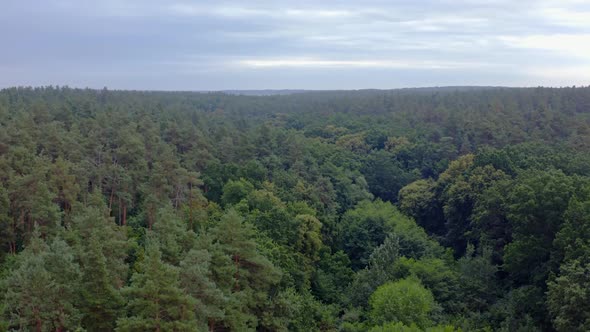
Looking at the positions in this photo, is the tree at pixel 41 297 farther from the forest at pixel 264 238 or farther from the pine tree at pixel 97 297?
the pine tree at pixel 97 297

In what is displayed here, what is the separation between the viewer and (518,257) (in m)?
33.3

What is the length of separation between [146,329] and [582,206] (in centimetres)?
2431

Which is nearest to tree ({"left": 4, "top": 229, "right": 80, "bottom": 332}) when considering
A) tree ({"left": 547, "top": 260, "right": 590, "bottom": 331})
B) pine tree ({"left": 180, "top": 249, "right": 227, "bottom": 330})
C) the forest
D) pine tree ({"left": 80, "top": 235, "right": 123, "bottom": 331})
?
the forest

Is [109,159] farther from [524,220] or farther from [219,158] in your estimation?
[524,220]

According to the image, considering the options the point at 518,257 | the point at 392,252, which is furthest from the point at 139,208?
the point at 518,257

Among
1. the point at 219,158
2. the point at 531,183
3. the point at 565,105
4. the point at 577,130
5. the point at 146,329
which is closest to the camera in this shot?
the point at 146,329

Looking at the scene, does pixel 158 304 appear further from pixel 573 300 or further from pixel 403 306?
pixel 573 300

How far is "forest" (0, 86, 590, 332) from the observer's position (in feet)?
72.2

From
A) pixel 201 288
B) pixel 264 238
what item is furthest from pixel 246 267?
pixel 264 238

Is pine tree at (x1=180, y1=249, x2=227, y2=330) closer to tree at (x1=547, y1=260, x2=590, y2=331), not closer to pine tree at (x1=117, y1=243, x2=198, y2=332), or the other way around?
pine tree at (x1=117, y1=243, x2=198, y2=332)

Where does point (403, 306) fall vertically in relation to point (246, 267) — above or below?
below

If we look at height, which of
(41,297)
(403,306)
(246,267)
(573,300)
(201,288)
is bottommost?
(403,306)

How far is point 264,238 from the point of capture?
35.7m

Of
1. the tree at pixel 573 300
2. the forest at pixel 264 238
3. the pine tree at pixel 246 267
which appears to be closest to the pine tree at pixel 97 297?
the forest at pixel 264 238
